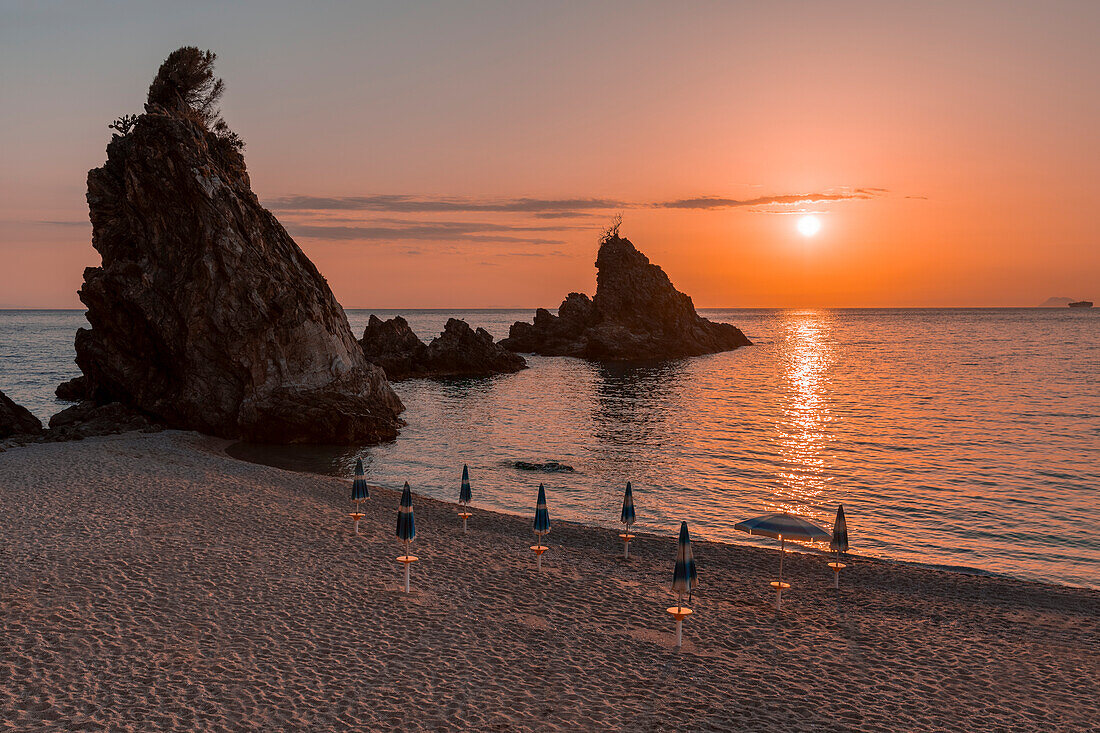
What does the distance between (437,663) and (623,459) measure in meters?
24.7

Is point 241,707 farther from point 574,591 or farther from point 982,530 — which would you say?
point 982,530

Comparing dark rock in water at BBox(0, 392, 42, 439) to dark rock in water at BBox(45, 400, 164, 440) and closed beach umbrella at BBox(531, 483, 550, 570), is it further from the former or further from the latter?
closed beach umbrella at BBox(531, 483, 550, 570)

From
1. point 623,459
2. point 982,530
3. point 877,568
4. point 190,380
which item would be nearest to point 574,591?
point 877,568

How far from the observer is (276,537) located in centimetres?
1928

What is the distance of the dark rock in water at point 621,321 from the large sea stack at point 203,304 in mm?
66610

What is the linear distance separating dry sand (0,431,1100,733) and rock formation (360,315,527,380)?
194ft

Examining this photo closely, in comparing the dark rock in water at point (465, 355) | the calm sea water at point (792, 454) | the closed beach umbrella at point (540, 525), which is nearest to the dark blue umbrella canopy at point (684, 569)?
the closed beach umbrella at point (540, 525)

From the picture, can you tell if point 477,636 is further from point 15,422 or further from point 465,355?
point 465,355

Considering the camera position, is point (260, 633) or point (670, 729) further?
point (260, 633)

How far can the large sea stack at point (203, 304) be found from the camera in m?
37.3

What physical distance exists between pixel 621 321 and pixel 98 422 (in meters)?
80.7

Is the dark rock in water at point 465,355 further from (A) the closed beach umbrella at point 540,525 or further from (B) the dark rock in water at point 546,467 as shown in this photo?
(A) the closed beach umbrella at point 540,525

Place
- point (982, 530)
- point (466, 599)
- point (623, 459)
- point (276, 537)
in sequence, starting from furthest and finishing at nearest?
point (623, 459) < point (982, 530) < point (276, 537) < point (466, 599)

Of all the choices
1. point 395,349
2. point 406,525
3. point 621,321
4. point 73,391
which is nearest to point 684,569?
point 406,525
